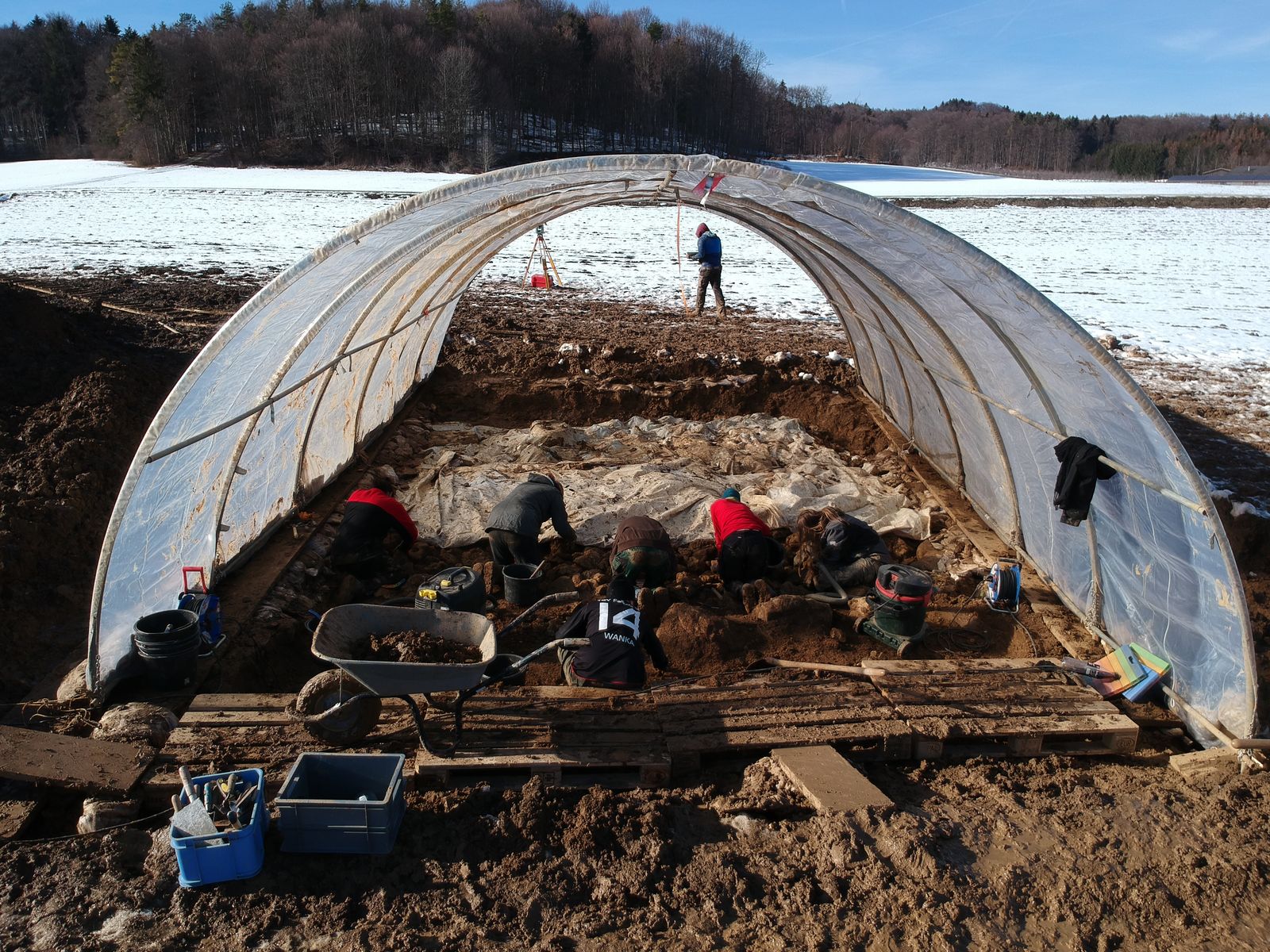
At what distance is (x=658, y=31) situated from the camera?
79875 millimetres

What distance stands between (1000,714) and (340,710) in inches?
161

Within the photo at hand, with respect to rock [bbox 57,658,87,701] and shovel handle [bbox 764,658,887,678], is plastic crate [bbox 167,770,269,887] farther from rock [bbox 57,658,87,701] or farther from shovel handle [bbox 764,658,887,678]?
shovel handle [bbox 764,658,887,678]

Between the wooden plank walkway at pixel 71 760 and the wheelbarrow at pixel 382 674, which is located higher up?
the wheelbarrow at pixel 382 674

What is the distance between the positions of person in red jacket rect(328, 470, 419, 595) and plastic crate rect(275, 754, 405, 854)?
2.98 metres

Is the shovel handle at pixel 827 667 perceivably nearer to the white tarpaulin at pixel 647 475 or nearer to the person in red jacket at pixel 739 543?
→ the person in red jacket at pixel 739 543

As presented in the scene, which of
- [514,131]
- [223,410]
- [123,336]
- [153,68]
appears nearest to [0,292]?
[123,336]

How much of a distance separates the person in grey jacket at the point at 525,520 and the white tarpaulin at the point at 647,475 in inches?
30.4

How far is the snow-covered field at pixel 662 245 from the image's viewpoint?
1770 cm

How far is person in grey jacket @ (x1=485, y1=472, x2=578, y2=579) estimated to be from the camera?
6.93 m

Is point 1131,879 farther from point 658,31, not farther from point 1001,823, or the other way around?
point 658,31

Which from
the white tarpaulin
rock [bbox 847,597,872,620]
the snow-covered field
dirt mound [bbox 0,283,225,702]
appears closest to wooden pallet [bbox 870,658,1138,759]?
rock [bbox 847,597,872,620]

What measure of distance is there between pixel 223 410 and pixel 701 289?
11048 mm

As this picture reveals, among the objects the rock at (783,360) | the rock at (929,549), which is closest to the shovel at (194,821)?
the rock at (929,549)

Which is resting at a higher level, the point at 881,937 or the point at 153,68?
the point at 153,68
